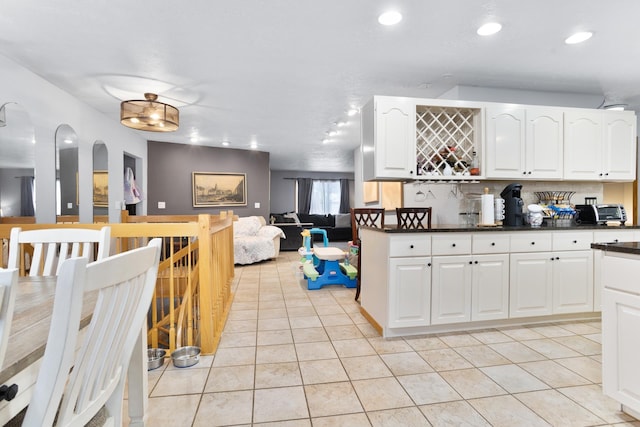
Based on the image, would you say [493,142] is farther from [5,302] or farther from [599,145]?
[5,302]

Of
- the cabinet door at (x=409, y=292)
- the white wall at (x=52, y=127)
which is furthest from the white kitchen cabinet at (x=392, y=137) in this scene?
the white wall at (x=52, y=127)

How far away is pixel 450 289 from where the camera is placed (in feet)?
8.59

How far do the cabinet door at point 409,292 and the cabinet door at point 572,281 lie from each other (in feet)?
3.92

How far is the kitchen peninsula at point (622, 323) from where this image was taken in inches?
58.5

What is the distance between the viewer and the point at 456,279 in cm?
262

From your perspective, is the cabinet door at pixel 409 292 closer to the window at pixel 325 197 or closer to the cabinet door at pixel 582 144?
the cabinet door at pixel 582 144

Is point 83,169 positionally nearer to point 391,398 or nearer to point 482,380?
point 391,398

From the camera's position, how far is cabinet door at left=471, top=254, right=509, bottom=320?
8.71ft

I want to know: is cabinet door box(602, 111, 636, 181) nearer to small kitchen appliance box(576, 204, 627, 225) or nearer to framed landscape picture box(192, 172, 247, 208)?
small kitchen appliance box(576, 204, 627, 225)

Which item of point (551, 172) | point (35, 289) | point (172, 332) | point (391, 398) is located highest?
point (551, 172)

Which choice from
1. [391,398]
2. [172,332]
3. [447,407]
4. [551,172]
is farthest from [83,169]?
[551,172]

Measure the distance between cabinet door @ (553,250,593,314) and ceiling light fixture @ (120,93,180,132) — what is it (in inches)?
149

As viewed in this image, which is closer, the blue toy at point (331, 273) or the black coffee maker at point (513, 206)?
the black coffee maker at point (513, 206)

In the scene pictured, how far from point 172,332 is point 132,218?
2536 millimetres
